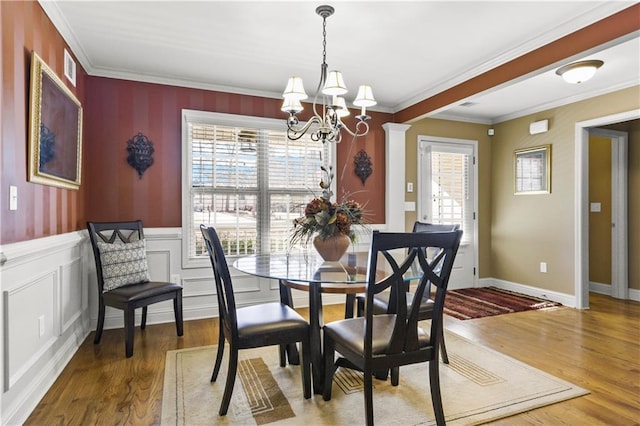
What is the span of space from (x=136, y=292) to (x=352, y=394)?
183cm

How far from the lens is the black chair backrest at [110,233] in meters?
3.03

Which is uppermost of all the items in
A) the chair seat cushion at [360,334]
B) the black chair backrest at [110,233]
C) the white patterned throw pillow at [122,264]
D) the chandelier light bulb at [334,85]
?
the chandelier light bulb at [334,85]

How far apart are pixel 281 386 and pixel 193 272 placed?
188cm

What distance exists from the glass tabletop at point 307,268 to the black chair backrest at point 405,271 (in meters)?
0.24

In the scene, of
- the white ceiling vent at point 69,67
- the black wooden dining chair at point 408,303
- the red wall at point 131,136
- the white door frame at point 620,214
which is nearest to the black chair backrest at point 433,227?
the black wooden dining chair at point 408,303

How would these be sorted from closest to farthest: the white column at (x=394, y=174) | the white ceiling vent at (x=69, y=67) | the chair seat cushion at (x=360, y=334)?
the chair seat cushion at (x=360, y=334) → the white ceiling vent at (x=69, y=67) → the white column at (x=394, y=174)

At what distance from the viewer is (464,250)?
17.1 ft

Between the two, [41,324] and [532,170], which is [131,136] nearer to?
[41,324]

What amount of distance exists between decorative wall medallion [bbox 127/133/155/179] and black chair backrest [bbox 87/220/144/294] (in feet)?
1.71

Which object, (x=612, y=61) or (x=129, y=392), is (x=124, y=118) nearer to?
(x=129, y=392)

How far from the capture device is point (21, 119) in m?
2.04

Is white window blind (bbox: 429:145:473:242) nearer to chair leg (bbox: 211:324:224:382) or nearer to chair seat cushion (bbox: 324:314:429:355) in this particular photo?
chair seat cushion (bbox: 324:314:429:355)

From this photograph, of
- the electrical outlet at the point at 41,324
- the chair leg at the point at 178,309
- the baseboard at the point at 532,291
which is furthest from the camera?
the baseboard at the point at 532,291

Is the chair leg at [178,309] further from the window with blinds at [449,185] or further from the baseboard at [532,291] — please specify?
the baseboard at [532,291]
